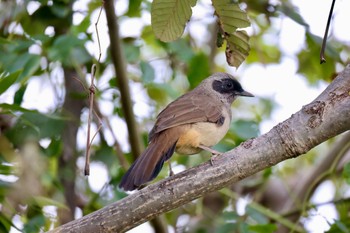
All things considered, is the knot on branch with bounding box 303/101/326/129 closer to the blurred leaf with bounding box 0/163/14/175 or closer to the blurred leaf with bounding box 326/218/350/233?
the blurred leaf with bounding box 326/218/350/233

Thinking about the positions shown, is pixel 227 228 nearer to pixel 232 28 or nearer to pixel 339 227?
pixel 339 227

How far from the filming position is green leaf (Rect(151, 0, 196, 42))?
286cm

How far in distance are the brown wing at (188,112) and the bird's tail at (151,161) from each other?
0.17 ft

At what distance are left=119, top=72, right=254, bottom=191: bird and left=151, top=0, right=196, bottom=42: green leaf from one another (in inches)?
30.7

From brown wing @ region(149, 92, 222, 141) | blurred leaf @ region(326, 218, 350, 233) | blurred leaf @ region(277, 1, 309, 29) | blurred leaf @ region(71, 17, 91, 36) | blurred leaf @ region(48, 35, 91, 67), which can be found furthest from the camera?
blurred leaf @ region(71, 17, 91, 36)

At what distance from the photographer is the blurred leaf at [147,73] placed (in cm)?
452

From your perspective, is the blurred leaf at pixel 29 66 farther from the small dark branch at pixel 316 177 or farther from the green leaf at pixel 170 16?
the small dark branch at pixel 316 177

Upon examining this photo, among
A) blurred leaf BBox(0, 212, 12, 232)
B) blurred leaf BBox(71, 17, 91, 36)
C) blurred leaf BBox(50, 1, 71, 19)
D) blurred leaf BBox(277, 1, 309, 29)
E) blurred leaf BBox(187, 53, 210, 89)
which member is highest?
blurred leaf BBox(277, 1, 309, 29)

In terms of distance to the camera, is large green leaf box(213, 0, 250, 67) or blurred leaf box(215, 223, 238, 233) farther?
blurred leaf box(215, 223, 238, 233)

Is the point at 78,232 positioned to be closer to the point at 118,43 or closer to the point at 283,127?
the point at 283,127

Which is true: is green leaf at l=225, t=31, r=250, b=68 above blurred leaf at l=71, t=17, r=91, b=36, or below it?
above

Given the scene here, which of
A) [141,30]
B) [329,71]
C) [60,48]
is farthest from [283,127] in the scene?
[141,30]

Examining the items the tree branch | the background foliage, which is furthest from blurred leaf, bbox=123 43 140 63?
the tree branch

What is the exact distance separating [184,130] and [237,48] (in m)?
0.88
